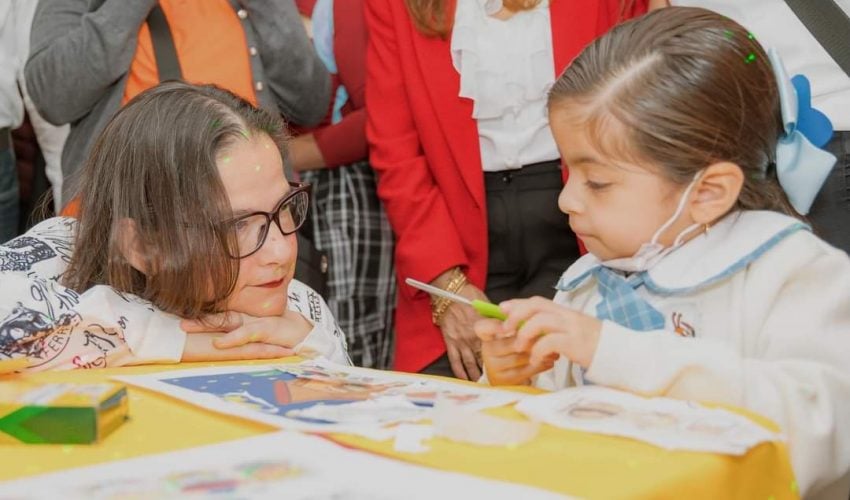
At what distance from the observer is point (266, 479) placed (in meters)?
0.79

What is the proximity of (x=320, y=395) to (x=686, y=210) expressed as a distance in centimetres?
56

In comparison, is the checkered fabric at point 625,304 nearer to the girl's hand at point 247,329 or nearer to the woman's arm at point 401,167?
the girl's hand at point 247,329

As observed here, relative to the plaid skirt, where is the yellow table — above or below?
above

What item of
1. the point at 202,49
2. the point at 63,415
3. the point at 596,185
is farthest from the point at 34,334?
the point at 202,49

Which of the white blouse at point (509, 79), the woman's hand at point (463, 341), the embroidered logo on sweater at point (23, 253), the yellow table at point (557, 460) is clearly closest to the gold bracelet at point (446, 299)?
the woman's hand at point (463, 341)

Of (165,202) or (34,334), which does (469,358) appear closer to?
(165,202)

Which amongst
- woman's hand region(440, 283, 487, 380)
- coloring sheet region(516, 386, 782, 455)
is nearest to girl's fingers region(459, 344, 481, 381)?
woman's hand region(440, 283, 487, 380)

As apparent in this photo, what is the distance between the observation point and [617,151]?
1.35 metres

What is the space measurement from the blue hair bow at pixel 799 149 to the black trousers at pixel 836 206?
8.5 inches

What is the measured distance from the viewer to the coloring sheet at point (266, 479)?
76 centimetres

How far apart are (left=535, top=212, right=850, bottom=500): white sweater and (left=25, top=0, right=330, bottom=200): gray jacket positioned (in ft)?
3.50

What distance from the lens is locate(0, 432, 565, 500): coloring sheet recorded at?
2.50ft

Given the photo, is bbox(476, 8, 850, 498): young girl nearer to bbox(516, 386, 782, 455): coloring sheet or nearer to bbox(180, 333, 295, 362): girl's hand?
bbox(516, 386, 782, 455): coloring sheet

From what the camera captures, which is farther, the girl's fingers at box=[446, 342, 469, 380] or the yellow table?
the girl's fingers at box=[446, 342, 469, 380]
